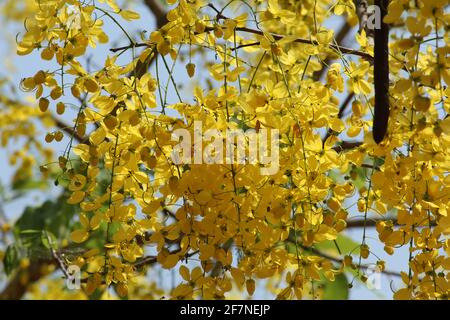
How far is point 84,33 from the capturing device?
118 cm

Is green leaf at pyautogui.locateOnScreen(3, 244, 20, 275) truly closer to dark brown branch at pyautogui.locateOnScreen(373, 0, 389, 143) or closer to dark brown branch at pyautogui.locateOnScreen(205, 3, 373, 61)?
dark brown branch at pyautogui.locateOnScreen(205, 3, 373, 61)

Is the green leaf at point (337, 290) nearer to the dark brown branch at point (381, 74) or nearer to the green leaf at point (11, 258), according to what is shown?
the green leaf at point (11, 258)

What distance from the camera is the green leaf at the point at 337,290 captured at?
182 cm

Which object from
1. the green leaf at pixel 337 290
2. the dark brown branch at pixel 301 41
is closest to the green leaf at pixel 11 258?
the green leaf at pixel 337 290

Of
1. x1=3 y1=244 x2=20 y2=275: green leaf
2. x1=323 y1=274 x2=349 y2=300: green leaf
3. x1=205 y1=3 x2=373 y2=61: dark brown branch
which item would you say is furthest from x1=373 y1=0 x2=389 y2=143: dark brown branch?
x1=3 y1=244 x2=20 y2=275: green leaf

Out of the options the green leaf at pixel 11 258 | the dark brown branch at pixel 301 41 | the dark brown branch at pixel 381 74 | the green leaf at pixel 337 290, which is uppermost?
the dark brown branch at pixel 301 41

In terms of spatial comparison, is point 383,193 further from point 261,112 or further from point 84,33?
point 84,33

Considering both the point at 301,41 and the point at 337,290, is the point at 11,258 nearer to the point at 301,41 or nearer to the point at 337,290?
the point at 337,290

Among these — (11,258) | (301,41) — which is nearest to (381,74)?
(301,41)

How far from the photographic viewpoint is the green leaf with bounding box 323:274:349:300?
71.7 inches
